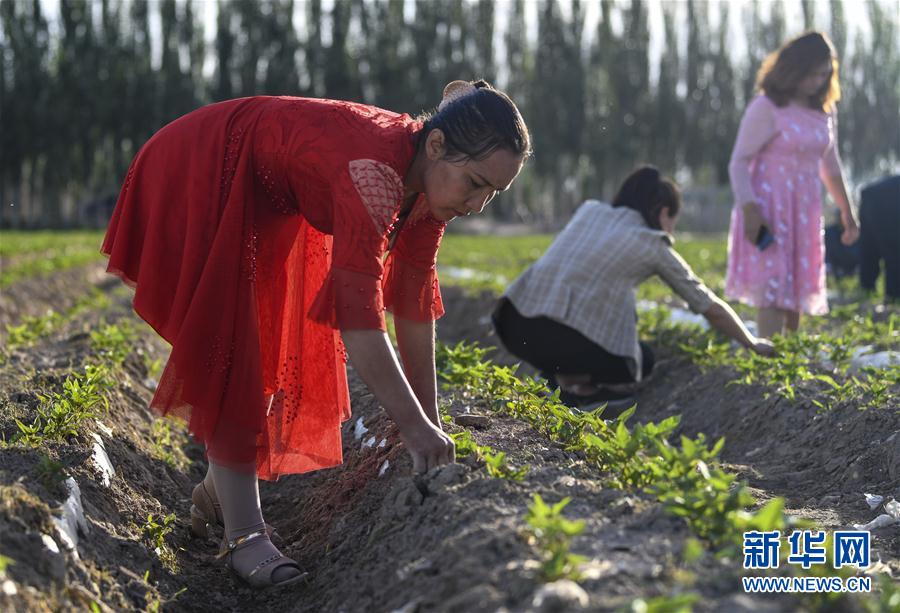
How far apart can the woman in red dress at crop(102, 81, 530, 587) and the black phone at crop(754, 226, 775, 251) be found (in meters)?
2.95

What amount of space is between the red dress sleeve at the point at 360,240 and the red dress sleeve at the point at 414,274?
0.50 metres

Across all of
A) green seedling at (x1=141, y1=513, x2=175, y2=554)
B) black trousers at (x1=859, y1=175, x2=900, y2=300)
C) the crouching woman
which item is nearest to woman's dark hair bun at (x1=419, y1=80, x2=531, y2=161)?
green seedling at (x1=141, y1=513, x2=175, y2=554)

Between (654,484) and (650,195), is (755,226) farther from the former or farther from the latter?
(654,484)

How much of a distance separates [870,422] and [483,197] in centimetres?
227

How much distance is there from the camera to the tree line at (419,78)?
34188 millimetres

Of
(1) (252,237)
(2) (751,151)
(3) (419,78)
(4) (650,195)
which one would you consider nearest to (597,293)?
(4) (650,195)

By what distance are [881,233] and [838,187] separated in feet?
9.74

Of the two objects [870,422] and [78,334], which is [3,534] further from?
[78,334]

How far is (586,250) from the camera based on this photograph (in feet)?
17.3

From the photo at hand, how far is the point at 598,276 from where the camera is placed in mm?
5254

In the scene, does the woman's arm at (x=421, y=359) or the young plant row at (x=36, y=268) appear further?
the young plant row at (x=36, y=268)

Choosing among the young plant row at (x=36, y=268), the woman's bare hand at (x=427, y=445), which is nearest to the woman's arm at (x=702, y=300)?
the woman's bare hand at (x=427, y=445)

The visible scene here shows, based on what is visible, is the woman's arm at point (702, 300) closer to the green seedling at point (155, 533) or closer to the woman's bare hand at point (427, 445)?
the woman's bare hand at point (427, 445)

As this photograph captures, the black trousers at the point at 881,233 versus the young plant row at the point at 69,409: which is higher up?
the young plant row at the point at 69,409
